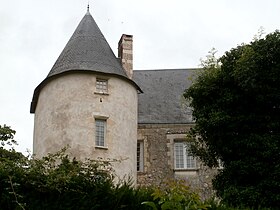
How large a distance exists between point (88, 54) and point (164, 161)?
5.46 metres

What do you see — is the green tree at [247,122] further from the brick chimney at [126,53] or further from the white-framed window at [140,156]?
the brick chimney at [126,53]

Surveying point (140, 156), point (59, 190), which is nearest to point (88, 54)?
point (140, 156)

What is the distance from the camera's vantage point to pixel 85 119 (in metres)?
19.3

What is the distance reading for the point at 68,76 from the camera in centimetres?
2000

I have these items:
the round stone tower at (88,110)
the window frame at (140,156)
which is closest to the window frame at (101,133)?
the round stone tower at (88,110)

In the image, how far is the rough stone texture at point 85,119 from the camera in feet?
62.5

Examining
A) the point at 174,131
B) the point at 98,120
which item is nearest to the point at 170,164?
the point at 174,131

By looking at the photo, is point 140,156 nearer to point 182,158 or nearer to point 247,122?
point 182,158

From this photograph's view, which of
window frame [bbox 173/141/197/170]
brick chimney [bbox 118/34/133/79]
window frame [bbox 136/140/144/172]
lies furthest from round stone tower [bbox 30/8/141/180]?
window frame [bbox 173/141/197/170]

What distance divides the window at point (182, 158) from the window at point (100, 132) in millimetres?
4252

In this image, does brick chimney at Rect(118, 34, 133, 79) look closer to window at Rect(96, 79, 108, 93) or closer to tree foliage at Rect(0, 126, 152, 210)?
window at Rect(96, 79, 108, 93)

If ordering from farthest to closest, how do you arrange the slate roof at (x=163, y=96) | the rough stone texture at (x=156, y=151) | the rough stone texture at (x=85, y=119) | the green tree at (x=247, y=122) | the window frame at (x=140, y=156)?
the slate roof at (x=163, y=96)
the window frame at (x=140, y=156)
the rough stone texture at (x=156, y=151)
the rough stone texture at (x=85, y=119)
the green tree at (x=247, y=122)

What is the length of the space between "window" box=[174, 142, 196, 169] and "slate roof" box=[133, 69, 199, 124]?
3.42ft

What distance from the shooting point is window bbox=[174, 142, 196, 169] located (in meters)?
22.3
